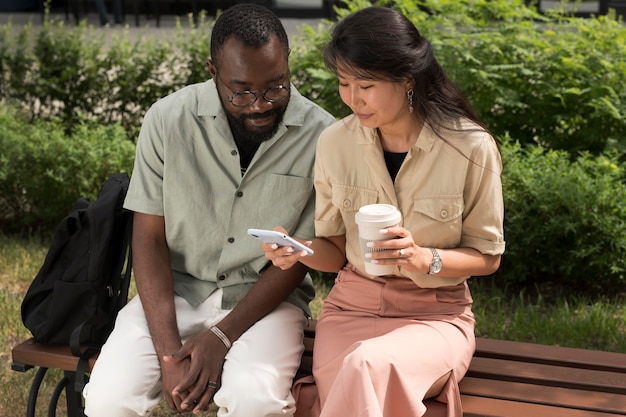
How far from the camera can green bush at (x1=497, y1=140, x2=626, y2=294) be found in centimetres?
452

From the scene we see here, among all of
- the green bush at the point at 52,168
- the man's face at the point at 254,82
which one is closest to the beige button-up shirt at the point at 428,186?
the man's face at the point at 254,82

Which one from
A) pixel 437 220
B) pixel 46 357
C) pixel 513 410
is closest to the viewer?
pixel 513 410

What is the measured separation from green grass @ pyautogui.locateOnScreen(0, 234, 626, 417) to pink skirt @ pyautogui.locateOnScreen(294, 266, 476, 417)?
1075 mm

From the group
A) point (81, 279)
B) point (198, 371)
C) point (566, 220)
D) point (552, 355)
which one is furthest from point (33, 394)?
point (566, 220)

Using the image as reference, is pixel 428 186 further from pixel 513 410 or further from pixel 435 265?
pixel 513 410

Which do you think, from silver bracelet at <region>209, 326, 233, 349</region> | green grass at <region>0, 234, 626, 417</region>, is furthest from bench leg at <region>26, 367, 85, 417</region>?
silver bracelet at <region>209, 326, 233, 349</region>

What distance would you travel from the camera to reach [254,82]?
3025mm

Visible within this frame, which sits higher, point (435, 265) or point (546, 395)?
point (435, 265)

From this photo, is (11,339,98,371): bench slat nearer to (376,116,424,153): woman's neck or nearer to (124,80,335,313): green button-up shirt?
(124,80,335,313): green button-up shirt

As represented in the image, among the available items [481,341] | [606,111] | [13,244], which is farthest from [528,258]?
[13,244]

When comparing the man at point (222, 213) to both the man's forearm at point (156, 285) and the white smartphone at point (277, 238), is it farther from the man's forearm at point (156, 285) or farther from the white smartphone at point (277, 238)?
the white smartphone at point (277, 238)

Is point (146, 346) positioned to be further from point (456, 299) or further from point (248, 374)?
point (456, 299)

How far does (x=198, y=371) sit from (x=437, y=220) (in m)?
0.87

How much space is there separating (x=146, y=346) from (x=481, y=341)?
1129 mm
